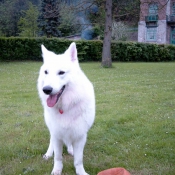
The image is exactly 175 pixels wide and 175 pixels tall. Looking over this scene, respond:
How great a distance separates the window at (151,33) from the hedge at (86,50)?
15701mm

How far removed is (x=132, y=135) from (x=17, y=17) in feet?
133

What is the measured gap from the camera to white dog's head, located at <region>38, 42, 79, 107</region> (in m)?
2.76

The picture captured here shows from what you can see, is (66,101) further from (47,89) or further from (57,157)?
(57,157)

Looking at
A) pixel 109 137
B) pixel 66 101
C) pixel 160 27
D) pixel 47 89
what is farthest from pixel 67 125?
pixel 160 27

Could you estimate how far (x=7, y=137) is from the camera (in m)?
4.47

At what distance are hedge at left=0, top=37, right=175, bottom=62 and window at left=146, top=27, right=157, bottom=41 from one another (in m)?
15.7

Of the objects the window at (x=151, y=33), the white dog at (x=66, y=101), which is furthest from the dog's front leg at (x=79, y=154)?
the window at (x=151, y=33)

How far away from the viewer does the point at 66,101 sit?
301 cm

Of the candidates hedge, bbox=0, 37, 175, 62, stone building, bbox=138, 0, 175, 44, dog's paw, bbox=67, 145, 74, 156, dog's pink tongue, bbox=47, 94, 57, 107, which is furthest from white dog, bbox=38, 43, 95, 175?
stone building, bbox=138, 0, 175, 44

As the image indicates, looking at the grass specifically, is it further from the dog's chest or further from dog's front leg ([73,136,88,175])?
the dog's chest

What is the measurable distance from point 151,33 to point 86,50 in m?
22.4

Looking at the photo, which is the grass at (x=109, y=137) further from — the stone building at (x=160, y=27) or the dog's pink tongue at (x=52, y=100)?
the stone building at (x=160, y=27)

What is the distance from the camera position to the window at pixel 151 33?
41.7 meters

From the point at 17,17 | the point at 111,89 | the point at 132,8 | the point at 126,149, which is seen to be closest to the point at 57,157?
the point at 126,149
